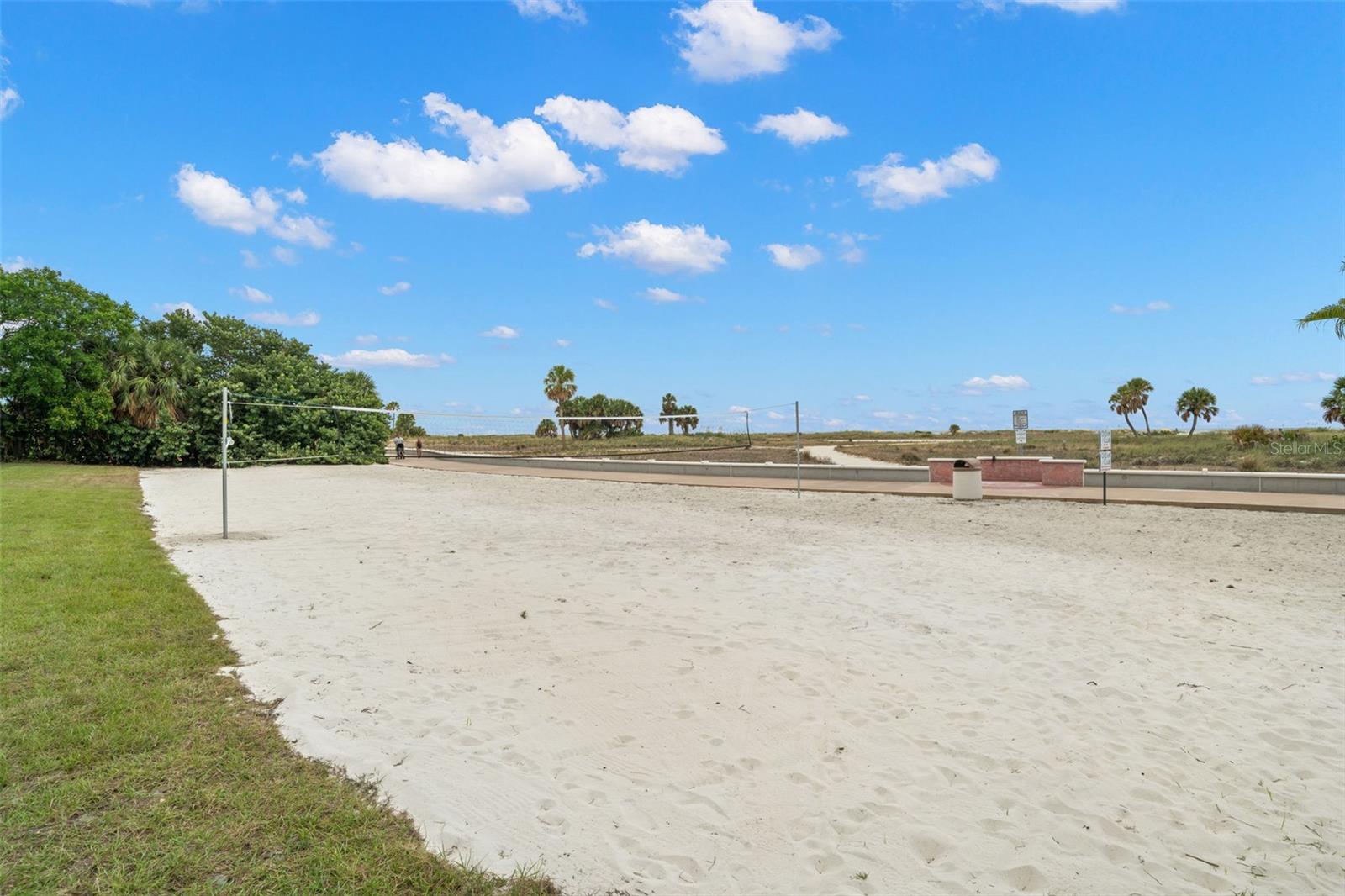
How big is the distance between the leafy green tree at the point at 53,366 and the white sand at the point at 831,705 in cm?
2656

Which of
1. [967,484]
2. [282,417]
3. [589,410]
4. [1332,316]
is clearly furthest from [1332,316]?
[589,410]

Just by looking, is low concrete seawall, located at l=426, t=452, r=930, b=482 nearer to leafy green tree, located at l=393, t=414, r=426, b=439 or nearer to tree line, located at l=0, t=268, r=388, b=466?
tree line, located at l=0, t=268, r=388, b=466

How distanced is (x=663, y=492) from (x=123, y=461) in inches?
1052

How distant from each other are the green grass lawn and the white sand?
0.75 ft

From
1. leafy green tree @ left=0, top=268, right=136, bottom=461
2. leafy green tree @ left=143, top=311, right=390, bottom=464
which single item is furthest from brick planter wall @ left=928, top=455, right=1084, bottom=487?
leafy green tree @ left=0, top=268, right=136, bottom=461

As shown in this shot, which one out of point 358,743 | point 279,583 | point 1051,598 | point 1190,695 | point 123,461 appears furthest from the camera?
point 123,461

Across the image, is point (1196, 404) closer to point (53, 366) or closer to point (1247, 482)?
point (1247, 482)

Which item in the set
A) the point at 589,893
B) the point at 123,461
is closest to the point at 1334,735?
the point at 589,893

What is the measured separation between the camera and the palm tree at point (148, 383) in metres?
29.0

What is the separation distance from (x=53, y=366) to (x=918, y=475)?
33.7 meters

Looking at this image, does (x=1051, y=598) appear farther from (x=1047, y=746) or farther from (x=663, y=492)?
(x=663, y=492)

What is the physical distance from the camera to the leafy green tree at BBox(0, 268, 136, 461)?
2820 centimetres

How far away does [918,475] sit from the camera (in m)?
19.6

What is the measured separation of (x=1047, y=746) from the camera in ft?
12.8
